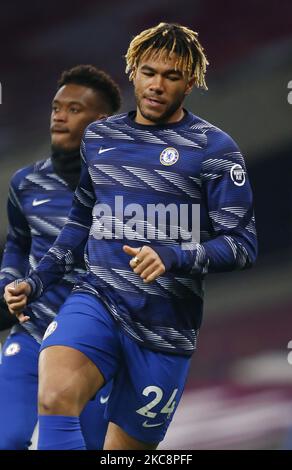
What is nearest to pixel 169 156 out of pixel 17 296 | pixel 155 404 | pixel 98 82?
pixel 17 296

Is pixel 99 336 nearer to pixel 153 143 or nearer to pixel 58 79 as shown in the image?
pixel 153 143

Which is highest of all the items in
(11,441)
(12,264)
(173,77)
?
(173,77)

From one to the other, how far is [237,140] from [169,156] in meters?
1.25

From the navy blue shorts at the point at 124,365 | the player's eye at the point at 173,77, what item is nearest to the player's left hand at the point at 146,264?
the navy blue shorts at the point at 124,365

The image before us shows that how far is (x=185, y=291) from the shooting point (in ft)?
11.7

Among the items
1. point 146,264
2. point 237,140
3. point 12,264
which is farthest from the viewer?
point 237,140

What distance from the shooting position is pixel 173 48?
11.8 feet

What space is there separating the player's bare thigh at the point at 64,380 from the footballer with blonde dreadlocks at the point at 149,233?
0.02 meters

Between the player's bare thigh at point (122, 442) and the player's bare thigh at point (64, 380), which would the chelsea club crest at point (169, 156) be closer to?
the player's bare thigh at point (64, 380)

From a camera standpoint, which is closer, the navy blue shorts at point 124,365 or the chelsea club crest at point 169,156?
the navy blue shorts at point 124,365

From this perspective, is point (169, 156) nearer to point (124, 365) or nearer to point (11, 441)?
point (124, 365)

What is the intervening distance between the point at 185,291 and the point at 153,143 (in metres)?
0.49

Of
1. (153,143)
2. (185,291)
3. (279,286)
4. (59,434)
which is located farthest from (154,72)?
(279,286)

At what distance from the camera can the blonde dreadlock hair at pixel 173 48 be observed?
3.59m
